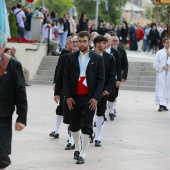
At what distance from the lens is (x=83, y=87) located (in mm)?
10234

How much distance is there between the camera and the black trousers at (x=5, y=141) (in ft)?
23.8

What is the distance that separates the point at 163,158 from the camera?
10992 millimetres

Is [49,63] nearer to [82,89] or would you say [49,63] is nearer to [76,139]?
[76,139]

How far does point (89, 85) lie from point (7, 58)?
10.1 feet

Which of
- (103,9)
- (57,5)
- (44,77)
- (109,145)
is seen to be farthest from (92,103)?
(103,9)

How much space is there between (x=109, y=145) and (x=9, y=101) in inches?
195

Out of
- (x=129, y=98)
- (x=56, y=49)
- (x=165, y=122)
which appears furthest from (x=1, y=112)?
(x=56, y=49)

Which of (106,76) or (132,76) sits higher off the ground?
(106,76)

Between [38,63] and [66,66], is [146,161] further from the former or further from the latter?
[38,63]

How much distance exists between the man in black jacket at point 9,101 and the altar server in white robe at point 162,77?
11.7 meters

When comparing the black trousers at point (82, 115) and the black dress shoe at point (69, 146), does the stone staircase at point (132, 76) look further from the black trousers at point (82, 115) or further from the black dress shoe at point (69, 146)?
the black trousers at point (82, 115)

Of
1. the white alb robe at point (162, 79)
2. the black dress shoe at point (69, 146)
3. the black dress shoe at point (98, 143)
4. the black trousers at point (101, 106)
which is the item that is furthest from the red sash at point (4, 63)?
the white alb robe at point (162, 79)

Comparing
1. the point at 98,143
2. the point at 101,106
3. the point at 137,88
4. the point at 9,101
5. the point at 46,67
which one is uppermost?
the point at 9,101

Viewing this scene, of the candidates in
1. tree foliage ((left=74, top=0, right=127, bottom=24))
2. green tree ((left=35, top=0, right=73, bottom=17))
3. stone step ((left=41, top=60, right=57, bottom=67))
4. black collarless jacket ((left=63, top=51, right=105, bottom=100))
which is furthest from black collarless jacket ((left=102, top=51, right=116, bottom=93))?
tree foliage ((left=74, top=0, right=127, bottom=24))
